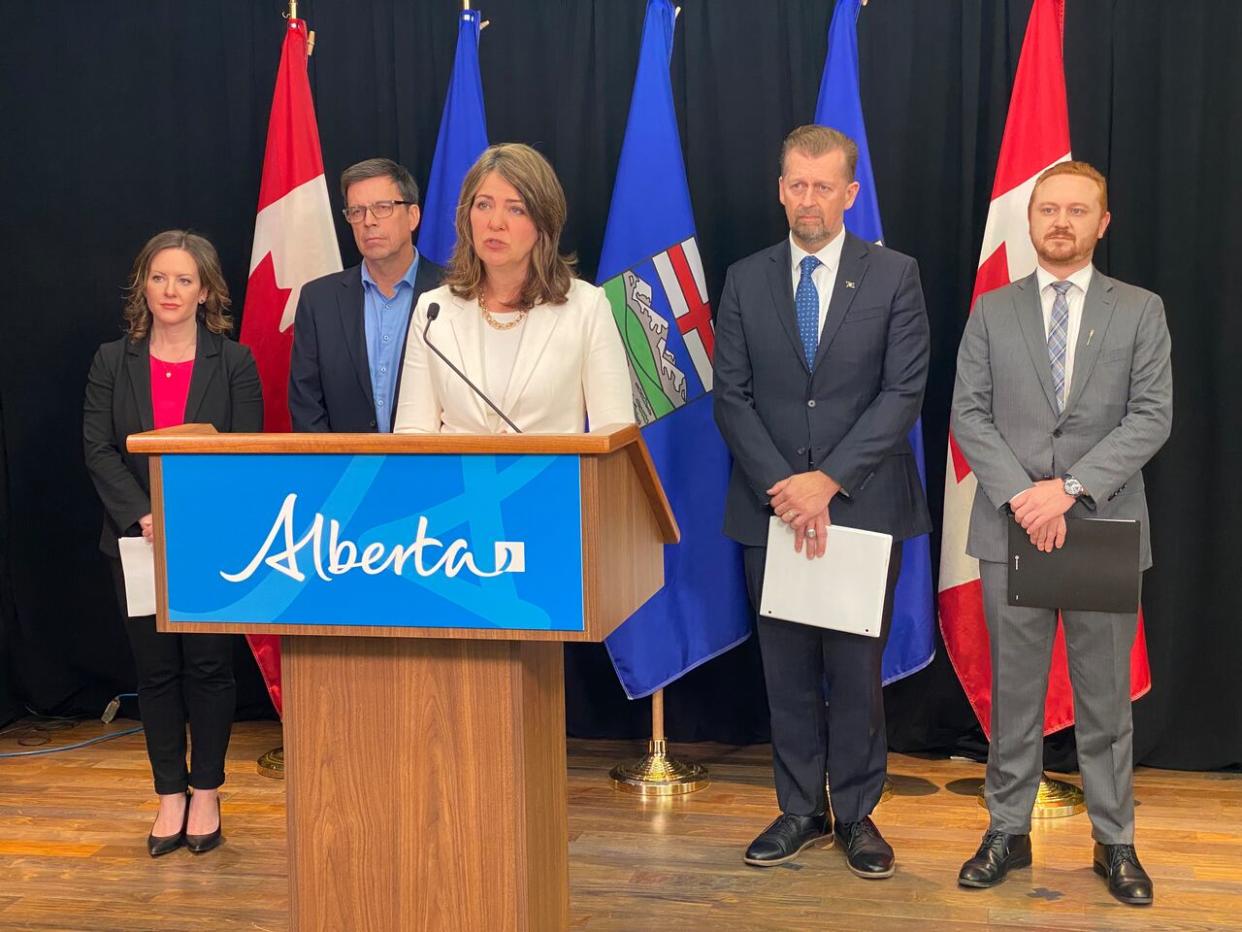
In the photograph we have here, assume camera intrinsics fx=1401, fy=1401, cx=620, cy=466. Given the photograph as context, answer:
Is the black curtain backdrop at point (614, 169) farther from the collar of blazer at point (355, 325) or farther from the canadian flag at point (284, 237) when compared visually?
the collar of blazer at point (355, 325)

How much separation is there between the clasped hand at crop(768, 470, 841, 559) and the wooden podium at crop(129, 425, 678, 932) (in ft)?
3.36

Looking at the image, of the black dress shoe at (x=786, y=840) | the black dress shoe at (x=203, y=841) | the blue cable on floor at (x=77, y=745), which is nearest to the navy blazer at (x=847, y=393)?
the black dress shoe at (x=786, y=840)

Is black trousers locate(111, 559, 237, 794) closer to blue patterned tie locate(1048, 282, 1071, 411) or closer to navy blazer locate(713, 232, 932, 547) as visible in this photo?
navy blazer locate(713, 232, 932, 547)

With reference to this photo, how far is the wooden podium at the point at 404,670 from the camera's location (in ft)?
7.00

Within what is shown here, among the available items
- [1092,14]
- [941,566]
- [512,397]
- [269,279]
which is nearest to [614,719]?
[941,566]

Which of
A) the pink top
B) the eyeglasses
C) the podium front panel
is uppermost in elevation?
the eyeglasses

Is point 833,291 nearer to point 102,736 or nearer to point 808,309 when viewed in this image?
point 808,309

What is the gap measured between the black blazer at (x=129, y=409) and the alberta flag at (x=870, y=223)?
5.91 ft

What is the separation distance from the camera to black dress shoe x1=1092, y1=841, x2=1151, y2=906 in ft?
10.5

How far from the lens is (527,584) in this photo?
6.95ft

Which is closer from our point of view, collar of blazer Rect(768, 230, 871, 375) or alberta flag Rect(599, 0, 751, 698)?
collar of blazer Rect(768, 230, 871, 375)

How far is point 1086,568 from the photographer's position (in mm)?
3229

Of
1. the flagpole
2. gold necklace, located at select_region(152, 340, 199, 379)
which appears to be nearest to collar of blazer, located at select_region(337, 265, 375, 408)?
gold necklace, located at select_region(152, 340, 199, 379)

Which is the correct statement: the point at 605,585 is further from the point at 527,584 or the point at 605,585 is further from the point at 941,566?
the point at 941,566
